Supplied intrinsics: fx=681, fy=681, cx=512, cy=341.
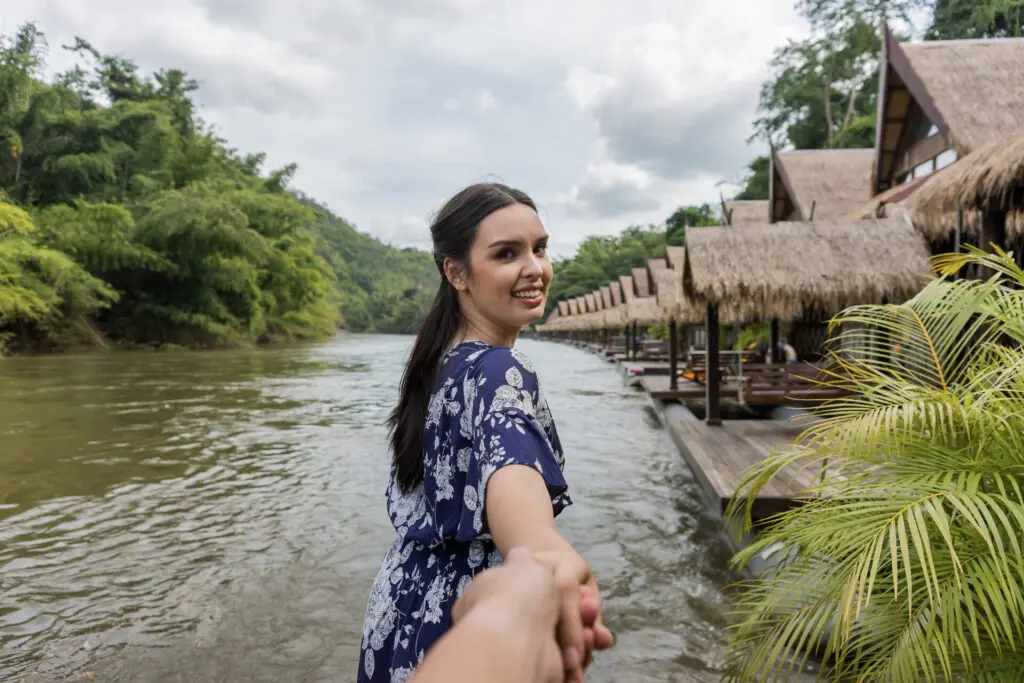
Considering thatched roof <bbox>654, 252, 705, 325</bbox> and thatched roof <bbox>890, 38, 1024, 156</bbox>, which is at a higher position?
thatched roof <bbox>890, 38, 1024, 156</bbox>

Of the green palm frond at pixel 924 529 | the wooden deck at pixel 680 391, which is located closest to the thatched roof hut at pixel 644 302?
the wooden deck at pixel 680 391

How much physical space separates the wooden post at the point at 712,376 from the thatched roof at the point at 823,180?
20.7 feet

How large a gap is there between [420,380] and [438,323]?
4.4 inches

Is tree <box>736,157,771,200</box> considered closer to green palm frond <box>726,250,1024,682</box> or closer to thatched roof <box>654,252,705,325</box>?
thatched roof <box>654,252,705,325</box>

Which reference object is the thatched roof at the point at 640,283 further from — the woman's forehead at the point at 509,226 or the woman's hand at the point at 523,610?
the woman's hand at the point at 523,610

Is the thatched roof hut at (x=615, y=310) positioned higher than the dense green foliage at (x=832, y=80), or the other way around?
the dense green foliage at (x=832, y=80)

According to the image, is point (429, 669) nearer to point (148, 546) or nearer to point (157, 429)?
point (148, 546)

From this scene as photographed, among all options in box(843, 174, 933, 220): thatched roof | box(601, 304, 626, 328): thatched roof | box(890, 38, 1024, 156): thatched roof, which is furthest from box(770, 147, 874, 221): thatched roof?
box(601, 304, 626, 328): thatched roof

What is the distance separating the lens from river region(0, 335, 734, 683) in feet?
11.9

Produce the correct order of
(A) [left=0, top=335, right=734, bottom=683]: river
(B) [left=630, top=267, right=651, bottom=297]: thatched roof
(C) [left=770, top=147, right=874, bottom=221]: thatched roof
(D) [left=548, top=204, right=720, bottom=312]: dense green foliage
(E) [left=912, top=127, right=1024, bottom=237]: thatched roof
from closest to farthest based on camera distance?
1. (A) [left=0, top=335, right=734, bottom=683]: river
2. (E) [left=912, top=127, right=1024, bottom=237]: thatched roof
3. (C) [left=770, top=147, right=874, bottom=221]: thatched roof
4. (B) [left=630, top=267, right=651, bottom=297]: thatched roof
5. (D) [left=548, top=204, right=720, bottom=312]: dense green foliage

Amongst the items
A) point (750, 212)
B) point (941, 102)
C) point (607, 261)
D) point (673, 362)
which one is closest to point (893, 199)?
point (941, 102)

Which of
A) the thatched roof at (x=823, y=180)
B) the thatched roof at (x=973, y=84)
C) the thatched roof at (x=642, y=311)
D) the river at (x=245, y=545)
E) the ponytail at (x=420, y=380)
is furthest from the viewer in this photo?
the thatched roof at (x=642, y=311)

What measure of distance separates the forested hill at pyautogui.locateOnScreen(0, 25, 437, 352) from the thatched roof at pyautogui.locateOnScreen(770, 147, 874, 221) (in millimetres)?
11323

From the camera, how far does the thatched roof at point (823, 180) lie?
1481cm
